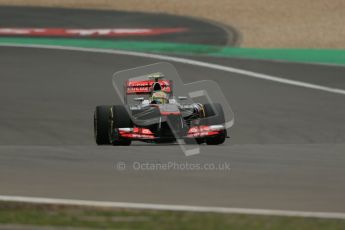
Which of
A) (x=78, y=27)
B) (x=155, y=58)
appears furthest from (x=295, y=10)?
(x=155, y=58)

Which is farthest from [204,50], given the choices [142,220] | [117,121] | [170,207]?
[142,220]

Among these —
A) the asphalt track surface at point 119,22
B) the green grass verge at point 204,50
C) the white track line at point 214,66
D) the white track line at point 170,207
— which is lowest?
the asphalt track surface at point 119,22

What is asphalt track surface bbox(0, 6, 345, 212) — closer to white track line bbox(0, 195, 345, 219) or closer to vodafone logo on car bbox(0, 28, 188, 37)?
white track line bbox(0, 195, 345, 219)

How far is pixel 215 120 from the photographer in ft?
53.5

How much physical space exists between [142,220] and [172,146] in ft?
24.4

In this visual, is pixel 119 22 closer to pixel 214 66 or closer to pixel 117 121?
pixel 214 66

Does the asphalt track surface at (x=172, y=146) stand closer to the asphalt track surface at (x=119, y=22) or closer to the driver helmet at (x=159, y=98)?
the driver helmet at (x=159, y=98)

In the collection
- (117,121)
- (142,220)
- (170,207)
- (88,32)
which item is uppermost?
(142,220)

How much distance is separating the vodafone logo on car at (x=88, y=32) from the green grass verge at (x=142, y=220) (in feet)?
72.8

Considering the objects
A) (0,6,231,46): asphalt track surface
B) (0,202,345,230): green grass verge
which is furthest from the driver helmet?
(0,6,231,46): asphalt track surface

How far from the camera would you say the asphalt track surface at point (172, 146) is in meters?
10.9

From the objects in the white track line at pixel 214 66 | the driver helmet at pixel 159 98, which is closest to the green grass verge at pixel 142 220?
the driver helmet at pixel 159 98

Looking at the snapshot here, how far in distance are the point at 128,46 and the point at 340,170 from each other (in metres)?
16.7

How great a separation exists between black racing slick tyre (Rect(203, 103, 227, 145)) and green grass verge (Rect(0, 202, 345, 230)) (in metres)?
6.81
